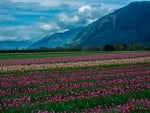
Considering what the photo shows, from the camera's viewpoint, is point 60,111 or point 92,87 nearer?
point 60,111

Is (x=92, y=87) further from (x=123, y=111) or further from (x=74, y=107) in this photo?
(x=123, y=111)

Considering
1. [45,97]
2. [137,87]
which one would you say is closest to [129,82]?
[137,87]

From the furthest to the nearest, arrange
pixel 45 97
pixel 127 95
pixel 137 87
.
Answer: pixel 137 87 < pixel 45 97 < pixel 127 95

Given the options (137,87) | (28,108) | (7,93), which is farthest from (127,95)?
(7,93)

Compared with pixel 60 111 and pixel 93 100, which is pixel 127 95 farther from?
pixel 60 111

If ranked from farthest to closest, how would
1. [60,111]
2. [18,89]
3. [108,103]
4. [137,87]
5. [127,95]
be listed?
[18,89] → [137,87] → [127,95] → [108,103] → [60,111]

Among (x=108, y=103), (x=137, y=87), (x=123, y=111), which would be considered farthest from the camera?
(x=137, y=87)

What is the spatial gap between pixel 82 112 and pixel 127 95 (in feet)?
12.7

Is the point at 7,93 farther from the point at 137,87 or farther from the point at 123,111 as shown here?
the point at 123,111

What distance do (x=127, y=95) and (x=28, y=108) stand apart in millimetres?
4432

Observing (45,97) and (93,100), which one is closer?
(93,100)

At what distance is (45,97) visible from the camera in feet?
55.8

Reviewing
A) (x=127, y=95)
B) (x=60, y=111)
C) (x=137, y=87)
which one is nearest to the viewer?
(x=60, y=111)

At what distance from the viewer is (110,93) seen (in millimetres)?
16641
